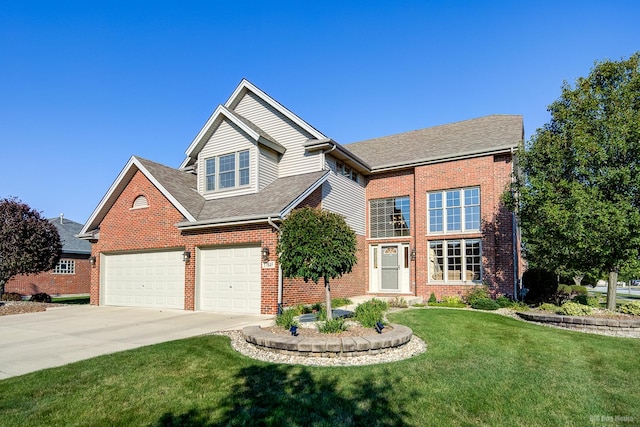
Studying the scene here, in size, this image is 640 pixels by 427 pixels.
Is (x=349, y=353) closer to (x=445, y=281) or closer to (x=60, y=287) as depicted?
(x=445, y=281)

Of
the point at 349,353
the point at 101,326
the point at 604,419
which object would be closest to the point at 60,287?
the point at 101,326

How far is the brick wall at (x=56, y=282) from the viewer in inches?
1042

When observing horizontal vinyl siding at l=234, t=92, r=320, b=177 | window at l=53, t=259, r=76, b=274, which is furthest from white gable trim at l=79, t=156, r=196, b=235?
window at l=53, t=259, r=76, b=274

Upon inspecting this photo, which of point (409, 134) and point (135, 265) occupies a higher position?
point (409, 134)

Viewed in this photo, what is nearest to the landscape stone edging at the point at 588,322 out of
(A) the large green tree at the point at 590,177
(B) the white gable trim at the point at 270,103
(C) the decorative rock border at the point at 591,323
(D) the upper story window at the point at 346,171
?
(C) the decorative rock border at the point at 591,323

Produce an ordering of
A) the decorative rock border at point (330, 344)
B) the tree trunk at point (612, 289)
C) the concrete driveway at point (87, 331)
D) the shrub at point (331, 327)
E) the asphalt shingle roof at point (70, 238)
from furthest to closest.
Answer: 1. the asphalt shingle roof at point (70, 238)
2. the tree trunk at point (612, 289)
3. the shrub at point (331, 327)
4. the concrete driveway at point (87, 331)
5. the decorative rock border at point (330, 344)

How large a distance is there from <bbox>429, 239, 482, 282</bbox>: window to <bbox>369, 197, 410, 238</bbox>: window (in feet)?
5.62

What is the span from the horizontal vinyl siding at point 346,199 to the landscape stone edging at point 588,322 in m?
8.23

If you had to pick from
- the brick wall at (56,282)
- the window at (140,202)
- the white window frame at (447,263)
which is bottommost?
the brick wall at (56,282)

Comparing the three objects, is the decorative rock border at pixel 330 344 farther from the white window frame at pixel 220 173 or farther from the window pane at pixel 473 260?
the window pane at pixel 473 260

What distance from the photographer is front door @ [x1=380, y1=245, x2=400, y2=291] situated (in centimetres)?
1825

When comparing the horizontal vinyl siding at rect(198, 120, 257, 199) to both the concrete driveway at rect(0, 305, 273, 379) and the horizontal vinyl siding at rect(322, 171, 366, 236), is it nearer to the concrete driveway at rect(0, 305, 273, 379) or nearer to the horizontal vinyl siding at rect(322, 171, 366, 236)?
the horizontal vinyl siding at rect(322, 171, 366, 236)

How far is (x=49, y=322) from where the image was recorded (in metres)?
12.3

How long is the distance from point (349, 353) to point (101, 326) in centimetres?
801
